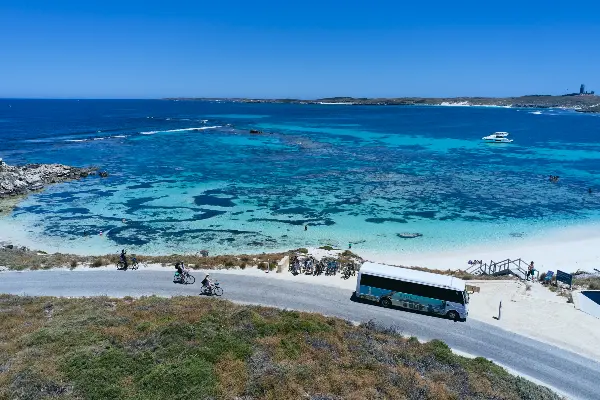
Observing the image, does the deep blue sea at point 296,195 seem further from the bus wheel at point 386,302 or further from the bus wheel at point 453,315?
the bus wheel at point 453,315

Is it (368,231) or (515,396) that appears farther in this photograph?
(368,231)

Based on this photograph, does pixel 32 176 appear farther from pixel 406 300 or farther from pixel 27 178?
pixel 406 300

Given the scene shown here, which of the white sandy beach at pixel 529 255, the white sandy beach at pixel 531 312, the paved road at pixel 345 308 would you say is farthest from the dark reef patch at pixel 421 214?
the paved road at pixel 345 308

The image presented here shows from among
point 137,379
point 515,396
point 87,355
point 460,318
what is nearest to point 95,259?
point 87,355

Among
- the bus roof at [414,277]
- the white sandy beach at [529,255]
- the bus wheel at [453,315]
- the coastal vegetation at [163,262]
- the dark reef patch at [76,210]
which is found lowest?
the white sandy beach at [529,255]

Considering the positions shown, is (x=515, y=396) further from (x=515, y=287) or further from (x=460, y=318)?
(x=515, y=287)

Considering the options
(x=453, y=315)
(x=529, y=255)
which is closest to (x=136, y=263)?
(x=453, y=315)

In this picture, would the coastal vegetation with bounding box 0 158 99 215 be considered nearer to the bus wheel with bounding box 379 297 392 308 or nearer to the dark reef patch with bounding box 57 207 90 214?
the dark reef patch with bounding box 57 207 90 214
